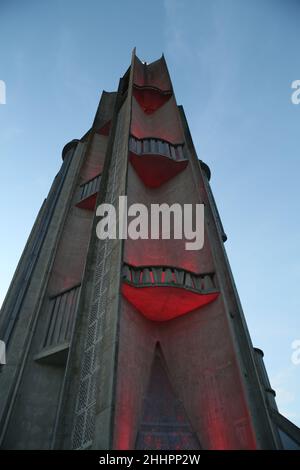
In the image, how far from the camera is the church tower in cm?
757

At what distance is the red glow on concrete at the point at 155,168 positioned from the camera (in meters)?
14.4

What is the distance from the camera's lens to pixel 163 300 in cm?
999

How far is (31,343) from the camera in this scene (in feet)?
34.3

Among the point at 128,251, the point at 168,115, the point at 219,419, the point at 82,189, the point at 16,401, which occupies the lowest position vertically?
the point at 219,419

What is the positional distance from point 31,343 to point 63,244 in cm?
454

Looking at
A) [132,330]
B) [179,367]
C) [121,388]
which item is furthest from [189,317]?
[121,388]

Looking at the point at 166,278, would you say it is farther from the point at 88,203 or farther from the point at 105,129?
the point at 105,129

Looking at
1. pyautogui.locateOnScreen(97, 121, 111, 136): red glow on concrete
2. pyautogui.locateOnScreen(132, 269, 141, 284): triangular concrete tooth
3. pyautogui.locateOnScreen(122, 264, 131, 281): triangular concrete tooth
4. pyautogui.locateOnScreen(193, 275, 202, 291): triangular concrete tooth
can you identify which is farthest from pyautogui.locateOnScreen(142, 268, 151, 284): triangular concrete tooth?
pyautogui.locateOnScreen(97, 121, 111, 136): red glow on concrete

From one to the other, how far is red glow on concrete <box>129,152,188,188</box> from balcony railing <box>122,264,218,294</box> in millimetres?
6024

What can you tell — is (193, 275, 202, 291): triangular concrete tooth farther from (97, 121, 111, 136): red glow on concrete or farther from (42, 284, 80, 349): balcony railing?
(97, 121, 111, 136): red glow on concrete

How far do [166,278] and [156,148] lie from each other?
22.9 feet

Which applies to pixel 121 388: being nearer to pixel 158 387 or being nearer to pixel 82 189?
pixel 158 387

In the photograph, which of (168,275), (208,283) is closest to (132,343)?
(168,275)
